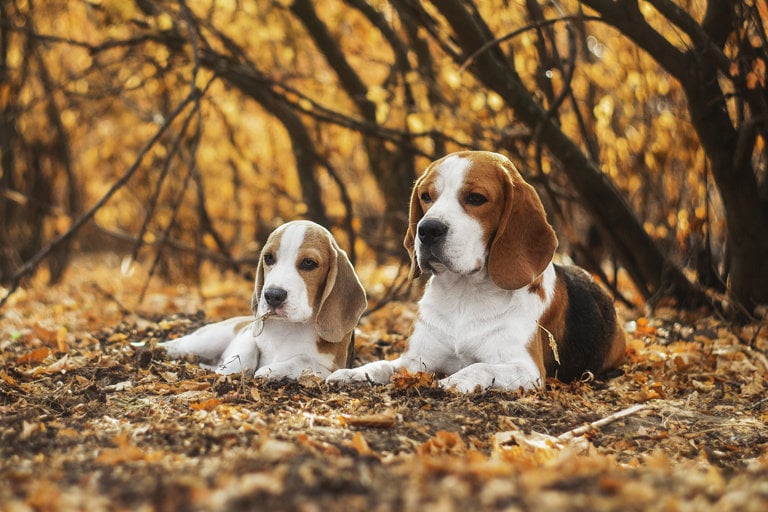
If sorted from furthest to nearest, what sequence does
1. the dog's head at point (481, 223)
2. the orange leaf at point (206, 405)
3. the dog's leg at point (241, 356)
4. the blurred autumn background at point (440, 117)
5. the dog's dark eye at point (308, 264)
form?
the blurred autumn background at point (440, 117) < the dog's leg at point (241, 356) < the dog's dark eye at point (308, 264) < the dog's head at point (481, 223) < the orange leaf at point (206, 405)

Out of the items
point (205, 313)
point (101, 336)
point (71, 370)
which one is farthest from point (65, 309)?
point (71, 370)

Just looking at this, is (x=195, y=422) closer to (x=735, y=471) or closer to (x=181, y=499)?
(x=181, y=499)

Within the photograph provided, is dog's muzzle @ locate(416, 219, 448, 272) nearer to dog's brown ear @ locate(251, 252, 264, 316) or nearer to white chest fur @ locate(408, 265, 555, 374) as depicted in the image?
white chest fur @ locate(408, 265, 555, 374)

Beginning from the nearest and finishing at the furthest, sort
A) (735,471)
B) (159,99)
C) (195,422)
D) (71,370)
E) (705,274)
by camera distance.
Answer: (735,471), (195,422), (71,370), (705,274), (159,99)

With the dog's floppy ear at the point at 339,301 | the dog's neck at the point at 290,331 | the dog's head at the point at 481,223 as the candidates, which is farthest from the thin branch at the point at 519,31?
the dog's neck at the point at 290,331

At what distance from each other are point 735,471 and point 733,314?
13.1 ft

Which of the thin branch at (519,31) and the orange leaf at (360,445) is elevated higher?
the thin branch at (519,31)

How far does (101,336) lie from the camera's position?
24.8 feet

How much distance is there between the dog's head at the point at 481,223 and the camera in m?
5.10

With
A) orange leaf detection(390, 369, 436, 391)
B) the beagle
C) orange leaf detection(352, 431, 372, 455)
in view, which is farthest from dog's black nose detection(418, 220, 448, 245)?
orange leaf detection(352, 431, 372, 455)

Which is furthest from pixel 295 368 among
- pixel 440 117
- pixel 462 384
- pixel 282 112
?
pixel 282 112

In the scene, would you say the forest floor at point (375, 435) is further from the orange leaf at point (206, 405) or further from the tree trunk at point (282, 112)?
the tree trunk at point (282, 112)

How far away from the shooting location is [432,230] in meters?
5.04

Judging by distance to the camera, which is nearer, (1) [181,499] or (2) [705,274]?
(1) [181,499]
